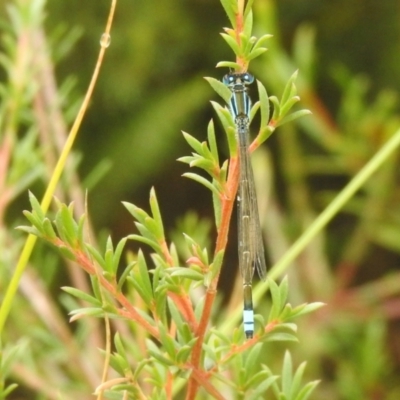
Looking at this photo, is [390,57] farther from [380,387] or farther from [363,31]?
[380,387]

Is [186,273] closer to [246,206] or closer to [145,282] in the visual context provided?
[145,282]

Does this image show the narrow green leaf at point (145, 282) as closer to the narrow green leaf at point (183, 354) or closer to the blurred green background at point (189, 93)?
the narrow green leaf at point (183, 354)

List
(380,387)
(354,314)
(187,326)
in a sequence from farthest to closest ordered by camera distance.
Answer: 1. (354,314)
2. (380,387)
3. (187,326)

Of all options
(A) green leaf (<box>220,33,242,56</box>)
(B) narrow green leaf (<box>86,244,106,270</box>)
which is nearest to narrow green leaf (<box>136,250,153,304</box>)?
(B) narrow green leaf (<box>86,244,106,270</box>)

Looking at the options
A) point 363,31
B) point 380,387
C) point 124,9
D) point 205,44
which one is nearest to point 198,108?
point 205,44

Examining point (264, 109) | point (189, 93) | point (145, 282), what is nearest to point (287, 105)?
point (264, 109)

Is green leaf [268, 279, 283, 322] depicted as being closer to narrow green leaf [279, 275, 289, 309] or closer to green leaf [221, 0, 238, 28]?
narrow green leaf [279, 275, 289, 309]

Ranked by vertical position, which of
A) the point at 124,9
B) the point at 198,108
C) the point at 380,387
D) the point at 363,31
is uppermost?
the point at 124,9

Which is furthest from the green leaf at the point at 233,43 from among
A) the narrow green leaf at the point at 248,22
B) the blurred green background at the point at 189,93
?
the blurred green background at the point at 189,93
